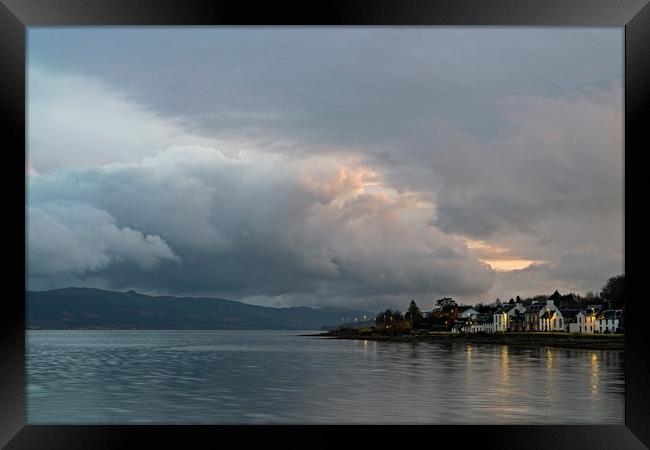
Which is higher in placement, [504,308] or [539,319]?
[504,308]

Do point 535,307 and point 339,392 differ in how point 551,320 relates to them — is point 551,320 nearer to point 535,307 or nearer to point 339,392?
point 535,307

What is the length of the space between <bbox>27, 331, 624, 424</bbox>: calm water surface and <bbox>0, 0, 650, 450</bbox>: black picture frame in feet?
30.0

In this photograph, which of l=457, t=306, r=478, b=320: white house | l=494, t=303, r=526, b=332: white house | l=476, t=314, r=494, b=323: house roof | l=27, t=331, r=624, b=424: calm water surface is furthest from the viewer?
l=457, t=306, r=478, b=320: white house

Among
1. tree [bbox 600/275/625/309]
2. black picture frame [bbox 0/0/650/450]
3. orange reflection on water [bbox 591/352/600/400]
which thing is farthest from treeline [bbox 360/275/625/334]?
black picture frame [bbox 0/0/650/450]

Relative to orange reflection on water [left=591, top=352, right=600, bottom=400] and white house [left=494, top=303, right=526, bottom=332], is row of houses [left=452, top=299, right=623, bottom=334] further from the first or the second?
orange reflection on water [left=591, top=352, right=600, bottom=400]

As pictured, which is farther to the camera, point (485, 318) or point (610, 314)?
point (485, 318)

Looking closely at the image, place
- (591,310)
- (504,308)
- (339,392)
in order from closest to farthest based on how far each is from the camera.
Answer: (339,392)
(591,310)
(504,308)

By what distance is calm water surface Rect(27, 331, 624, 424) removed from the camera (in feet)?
57.7

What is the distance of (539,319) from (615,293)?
499 cm

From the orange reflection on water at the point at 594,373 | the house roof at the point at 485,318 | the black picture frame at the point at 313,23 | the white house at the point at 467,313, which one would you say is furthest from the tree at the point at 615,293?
the black picture frame at the point at 313,23

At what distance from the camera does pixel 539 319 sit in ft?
160

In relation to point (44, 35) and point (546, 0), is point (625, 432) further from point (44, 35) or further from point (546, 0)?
point (44, 35)

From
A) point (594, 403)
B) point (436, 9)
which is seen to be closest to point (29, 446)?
point (436, 9)

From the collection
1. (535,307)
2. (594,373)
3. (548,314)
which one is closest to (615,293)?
(548,314)
